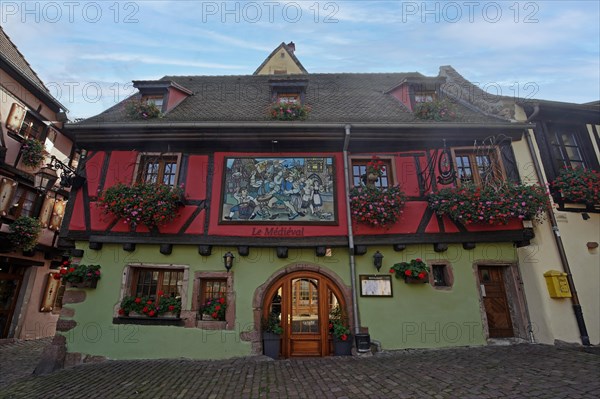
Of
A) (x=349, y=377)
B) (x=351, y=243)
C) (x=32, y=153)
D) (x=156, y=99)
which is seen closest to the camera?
(x=349, y=377)

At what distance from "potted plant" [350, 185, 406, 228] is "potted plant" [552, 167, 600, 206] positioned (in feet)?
12.1

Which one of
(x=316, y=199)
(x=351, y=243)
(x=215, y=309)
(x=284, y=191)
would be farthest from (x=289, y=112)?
(x=215, y=309)

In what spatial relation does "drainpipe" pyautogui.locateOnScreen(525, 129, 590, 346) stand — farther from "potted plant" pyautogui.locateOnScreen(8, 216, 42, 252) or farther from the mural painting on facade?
"potted plant" pyautogui.locateOnScreen(8, 216, 42, 252)

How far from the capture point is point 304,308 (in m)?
6.46

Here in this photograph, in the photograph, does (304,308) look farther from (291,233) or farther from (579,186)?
(579,186)

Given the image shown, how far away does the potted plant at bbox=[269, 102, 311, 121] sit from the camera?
23.5 feet

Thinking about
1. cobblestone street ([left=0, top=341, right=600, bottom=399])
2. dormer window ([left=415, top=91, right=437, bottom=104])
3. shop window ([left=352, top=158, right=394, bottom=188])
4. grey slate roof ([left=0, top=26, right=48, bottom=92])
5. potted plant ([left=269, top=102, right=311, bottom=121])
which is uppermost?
grey slate roof ([left=0, top=26, right=48, bottom=92])

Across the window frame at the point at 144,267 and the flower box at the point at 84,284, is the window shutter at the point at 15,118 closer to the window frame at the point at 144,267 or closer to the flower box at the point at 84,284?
the flower box at the point at 84,284

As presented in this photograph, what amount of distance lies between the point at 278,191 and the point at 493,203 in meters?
4.56

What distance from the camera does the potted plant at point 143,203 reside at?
6043 mm

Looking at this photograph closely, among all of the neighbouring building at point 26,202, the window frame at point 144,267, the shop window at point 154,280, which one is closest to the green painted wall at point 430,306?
the window frame at point 144,267

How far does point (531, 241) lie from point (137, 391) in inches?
315

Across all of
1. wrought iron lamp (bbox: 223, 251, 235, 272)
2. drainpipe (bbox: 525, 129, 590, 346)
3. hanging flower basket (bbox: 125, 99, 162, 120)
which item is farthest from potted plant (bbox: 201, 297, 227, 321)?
drainpipe (bbox: 525, 129, 590, 346)

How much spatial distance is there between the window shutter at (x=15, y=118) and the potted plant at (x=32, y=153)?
1.68ft
